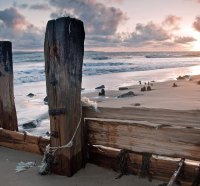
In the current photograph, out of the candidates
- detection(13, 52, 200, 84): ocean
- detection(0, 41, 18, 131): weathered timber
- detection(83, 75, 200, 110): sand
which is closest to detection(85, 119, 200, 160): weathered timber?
detection(0, 41, 18, 131): weathered timber

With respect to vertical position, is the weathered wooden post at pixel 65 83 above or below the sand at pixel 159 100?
above

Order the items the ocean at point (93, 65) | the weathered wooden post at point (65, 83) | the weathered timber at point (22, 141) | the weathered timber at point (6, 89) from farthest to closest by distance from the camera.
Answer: the ocean at point (93, 65) → the weathered timber at point (6, 89) → the weathered timber at point (22, 141) → the weathered wooden post at point (65, 83)

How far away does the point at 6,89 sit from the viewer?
554 centimetres

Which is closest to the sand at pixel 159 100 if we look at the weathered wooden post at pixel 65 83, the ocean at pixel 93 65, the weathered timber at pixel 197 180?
the weathered wooden post at pixel 65 83

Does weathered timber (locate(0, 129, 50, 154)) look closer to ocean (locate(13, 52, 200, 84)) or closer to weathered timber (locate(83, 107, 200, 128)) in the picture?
weathered timber (locate(83, 107, 200, 128))

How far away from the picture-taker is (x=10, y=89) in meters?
5.58

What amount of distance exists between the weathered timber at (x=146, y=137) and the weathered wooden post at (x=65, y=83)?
269 mm

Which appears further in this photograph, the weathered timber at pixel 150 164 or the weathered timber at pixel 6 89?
the weathered timber at pixel 6 89

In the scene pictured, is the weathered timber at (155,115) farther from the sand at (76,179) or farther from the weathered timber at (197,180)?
the sand at (76,179)

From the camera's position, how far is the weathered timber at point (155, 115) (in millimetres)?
3416

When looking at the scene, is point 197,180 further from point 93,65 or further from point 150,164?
point 93,65

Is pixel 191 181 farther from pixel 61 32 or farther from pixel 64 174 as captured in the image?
pixel 61 32

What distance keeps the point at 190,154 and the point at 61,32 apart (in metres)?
1.93

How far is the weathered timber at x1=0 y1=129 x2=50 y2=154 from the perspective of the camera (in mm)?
4801
